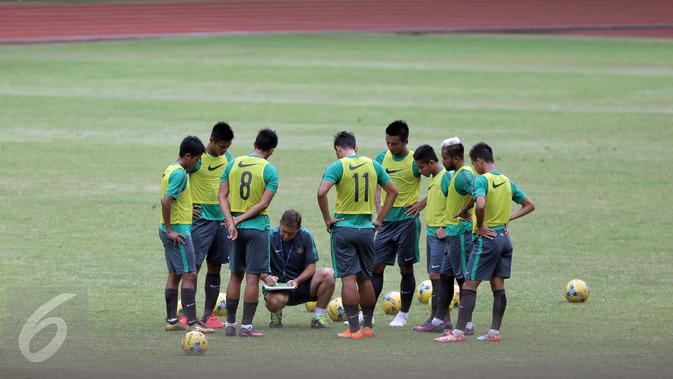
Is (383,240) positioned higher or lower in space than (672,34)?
lower

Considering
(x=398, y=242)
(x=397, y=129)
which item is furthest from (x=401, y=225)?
(x=397, y=129)

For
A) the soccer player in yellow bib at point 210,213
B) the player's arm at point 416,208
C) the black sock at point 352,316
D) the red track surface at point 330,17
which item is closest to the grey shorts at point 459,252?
the player's arm at point 416,208

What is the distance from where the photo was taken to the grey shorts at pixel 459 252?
1166cm

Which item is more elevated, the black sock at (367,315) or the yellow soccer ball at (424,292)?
the yellow soccer ball at (424,292)

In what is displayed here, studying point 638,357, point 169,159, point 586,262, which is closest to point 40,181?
point 169,159

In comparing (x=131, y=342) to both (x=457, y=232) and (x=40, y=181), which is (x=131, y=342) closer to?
(x=457, y=232)

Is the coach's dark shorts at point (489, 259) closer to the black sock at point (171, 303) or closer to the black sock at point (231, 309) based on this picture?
the black sock at point (231, 309)

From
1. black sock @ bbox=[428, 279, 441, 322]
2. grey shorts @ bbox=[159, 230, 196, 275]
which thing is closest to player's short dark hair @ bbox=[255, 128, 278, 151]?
grey shorts @ bbox=[159, 230, 196, 275]

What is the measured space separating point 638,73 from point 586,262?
25622 mm

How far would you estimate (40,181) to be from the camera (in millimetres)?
20953

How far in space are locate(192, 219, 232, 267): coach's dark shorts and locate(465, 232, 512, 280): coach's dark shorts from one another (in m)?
2.47

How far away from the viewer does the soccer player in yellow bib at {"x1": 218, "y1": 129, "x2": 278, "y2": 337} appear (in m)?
11.4

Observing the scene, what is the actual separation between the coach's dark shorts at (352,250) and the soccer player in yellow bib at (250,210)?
0.67 meters

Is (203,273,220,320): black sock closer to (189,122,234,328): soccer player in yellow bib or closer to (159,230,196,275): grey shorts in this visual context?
(189,122,234,328): soccer player in yellow bib
